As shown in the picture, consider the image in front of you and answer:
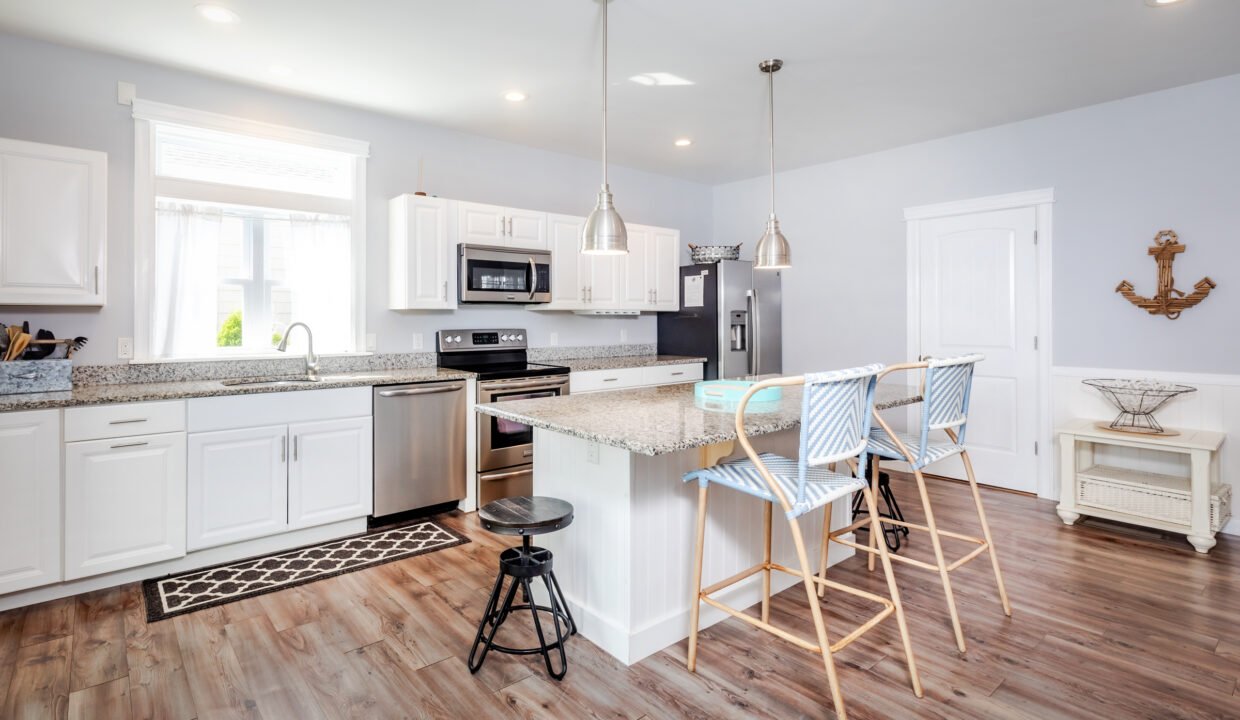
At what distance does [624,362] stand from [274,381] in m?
2.44

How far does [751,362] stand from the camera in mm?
5402

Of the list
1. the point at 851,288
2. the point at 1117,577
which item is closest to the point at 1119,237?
the point at 851,288

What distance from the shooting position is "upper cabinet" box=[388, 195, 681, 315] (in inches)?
160

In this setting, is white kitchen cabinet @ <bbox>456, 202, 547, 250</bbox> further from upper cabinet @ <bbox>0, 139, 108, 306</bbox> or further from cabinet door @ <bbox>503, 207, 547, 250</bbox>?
upper cabinet @ <bbox>0, 139, 108, 306</bbox>

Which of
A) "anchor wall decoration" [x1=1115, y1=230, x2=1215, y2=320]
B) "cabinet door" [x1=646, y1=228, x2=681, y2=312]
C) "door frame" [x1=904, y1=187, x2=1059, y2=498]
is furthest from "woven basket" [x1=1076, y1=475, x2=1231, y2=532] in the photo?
"cabinet door" [x1=646, y1=228, x2=681, y2=312]

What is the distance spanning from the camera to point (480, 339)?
15.0 feet

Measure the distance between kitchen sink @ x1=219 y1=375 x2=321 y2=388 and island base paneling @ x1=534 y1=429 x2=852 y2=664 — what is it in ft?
5.19

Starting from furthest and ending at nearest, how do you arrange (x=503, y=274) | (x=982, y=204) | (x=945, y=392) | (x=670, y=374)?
(x=670, y=374) < (x=982, y=204) < (x=503, y=274) < (x=945, y=392)

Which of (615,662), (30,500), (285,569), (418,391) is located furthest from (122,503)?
(615,662)

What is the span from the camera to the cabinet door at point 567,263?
4715 mm

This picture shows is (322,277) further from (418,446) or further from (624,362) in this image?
(624,362)

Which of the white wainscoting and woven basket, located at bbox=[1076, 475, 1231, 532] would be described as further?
the white wainscoting

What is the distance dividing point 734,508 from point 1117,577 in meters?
1.94

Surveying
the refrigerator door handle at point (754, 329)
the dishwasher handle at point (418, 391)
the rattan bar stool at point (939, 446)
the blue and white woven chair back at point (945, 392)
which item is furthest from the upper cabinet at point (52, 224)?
the refrigerator door handle at point (754, 329)
